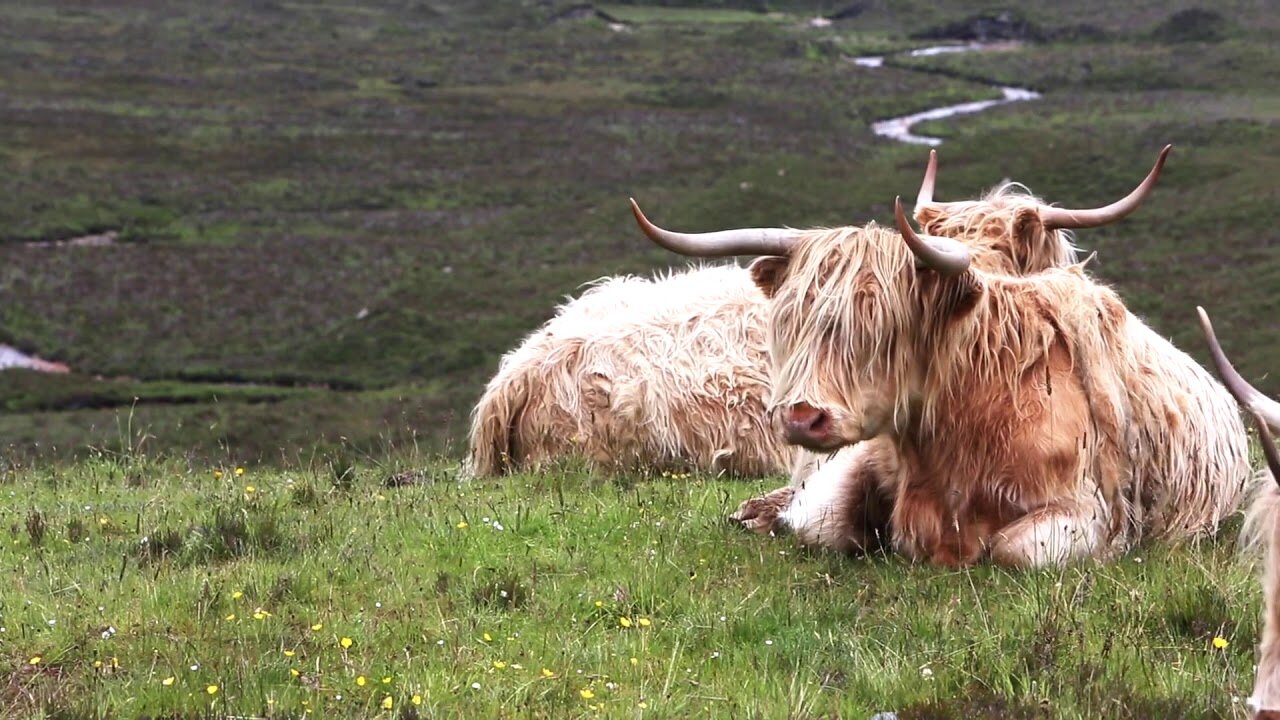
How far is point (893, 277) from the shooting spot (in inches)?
219

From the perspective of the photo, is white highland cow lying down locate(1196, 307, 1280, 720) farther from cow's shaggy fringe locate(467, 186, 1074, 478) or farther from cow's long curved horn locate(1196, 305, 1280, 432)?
cow's shaggy fringe locate(467, 186, 1074, 478)

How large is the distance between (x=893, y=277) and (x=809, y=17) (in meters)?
125

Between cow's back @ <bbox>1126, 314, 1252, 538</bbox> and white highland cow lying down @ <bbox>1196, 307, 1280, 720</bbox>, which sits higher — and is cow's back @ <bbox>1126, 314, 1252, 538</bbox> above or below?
below

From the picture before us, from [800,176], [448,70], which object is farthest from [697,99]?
[800,176]

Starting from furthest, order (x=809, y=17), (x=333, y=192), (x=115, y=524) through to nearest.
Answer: (x=809, y=17) → (x=333, y=192) → (x=115, y=524)

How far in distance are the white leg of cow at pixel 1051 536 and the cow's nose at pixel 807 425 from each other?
88 centimetres

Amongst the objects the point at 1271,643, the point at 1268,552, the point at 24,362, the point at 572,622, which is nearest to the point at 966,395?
the point at 572,622

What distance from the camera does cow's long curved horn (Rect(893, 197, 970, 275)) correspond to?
5.26 metres

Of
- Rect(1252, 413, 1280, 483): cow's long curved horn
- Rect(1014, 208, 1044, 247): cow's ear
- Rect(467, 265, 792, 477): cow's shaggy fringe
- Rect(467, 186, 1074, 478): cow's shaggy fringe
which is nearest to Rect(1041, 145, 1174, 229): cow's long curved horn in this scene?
Rect(1014, 208, 1044, 247): cow's ear

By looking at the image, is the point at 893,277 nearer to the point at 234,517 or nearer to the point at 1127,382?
the point at 1127,382

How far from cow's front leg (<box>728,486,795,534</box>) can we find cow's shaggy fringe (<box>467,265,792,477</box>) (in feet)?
7.09

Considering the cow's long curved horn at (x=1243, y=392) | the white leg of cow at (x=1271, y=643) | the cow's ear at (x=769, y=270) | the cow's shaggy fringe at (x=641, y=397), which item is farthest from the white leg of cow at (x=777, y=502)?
the cow's long curved horn at (x=1243, y=392)

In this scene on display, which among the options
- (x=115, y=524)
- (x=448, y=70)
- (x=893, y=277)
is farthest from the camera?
(x=448, y=70)

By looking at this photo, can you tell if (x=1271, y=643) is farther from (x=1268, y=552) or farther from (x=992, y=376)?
(x=992, y=376)
